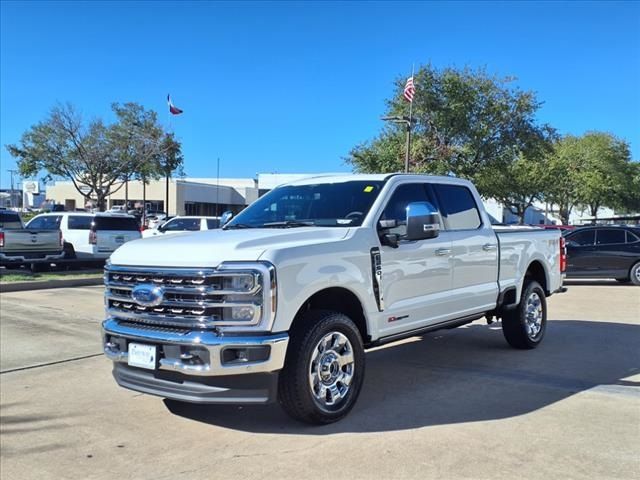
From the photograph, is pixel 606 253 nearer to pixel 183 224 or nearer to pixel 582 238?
pixel 582 238

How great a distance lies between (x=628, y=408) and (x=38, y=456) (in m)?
4.74

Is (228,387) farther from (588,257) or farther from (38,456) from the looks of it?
(588,257)

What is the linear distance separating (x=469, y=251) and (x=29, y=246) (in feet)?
43.2

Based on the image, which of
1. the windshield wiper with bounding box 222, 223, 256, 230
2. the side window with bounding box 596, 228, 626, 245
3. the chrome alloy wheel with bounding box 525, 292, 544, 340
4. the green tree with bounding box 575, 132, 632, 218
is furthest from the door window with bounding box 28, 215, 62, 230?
the green tree with bounding box 575, 132, 632, 218

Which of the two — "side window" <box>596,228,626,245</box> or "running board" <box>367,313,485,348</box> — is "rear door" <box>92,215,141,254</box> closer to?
"side window" <box>596,228,626,245</box>

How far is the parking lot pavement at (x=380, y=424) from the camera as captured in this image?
4.07 metres

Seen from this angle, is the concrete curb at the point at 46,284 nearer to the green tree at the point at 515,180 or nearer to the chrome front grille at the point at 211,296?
the chrome front grille at the point at 211,296

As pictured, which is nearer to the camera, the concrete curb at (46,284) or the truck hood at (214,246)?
the truck hood at (214,246)

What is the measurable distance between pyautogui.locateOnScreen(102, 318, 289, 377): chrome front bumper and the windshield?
152cm

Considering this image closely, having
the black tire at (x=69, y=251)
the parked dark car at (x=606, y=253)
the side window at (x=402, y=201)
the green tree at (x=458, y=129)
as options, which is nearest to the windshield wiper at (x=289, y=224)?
Answer: the side window at (x=402, y=201)

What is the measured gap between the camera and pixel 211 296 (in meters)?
4.28

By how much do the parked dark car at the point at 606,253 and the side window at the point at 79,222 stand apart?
13.8 m

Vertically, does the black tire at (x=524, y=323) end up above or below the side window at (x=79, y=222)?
below

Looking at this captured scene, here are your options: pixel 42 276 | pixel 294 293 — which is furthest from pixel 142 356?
pixel 42 276
